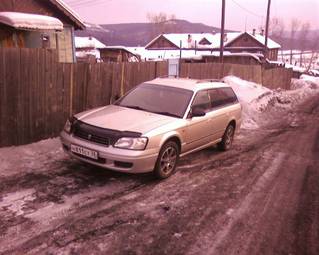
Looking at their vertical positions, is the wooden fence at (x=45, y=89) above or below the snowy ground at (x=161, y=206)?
above

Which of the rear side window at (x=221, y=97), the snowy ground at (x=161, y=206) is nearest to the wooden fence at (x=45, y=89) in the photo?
the snowy ground at (x=161, y=206)

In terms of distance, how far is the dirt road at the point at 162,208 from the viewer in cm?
429

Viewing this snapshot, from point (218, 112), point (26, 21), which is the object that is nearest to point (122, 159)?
point (218, 112)

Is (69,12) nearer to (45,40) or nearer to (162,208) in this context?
(45,40)

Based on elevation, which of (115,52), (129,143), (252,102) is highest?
(115,52)

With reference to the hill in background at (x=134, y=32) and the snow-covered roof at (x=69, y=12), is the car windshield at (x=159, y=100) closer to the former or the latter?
the snow-covered roof at (x=69, y=12)

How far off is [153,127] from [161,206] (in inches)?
54.7

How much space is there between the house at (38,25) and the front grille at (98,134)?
5.38m

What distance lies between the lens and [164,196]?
5734mm

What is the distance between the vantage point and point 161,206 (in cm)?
535

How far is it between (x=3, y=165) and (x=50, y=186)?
50.4 inches

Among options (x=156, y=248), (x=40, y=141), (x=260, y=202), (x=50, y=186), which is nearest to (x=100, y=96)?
(x=40, y=141)

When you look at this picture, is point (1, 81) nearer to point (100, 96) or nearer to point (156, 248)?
point (100, 96)

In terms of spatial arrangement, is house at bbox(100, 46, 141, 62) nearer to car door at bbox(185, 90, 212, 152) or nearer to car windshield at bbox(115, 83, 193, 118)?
car windshield at bbox(115, 83, 193, 118)
